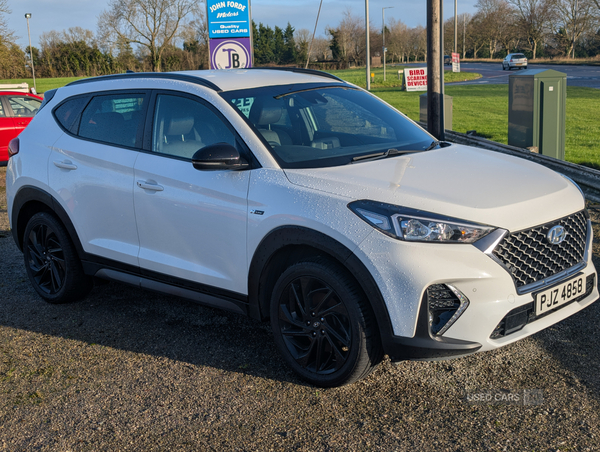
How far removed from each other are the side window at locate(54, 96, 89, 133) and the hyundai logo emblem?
3.61 meters

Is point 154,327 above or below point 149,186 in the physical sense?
below

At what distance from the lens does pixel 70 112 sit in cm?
495

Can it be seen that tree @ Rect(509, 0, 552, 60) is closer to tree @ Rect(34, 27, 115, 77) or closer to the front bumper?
tree @ Rect(34, 27, 115, 77)

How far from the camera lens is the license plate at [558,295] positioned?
313 centimetres

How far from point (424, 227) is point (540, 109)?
24.4 feet

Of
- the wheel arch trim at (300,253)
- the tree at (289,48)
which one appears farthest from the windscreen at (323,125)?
the tree at (289,48)

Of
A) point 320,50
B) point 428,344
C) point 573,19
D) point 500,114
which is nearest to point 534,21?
point 573,19

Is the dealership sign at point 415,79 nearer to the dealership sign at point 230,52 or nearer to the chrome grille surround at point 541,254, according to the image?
the dealership sign at point 230,52

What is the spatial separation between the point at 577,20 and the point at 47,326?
81.8 metres

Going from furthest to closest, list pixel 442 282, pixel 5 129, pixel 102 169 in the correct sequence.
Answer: pixel 5 129 < pixel 102 169 < pixel 442 282

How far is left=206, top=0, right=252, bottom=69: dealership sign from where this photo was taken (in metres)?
11.5

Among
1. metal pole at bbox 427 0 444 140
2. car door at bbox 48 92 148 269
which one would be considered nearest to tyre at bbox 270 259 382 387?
car door at bbox 48 92 148 269

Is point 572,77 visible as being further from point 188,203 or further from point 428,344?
point 428,344

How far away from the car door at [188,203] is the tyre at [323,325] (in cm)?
35
